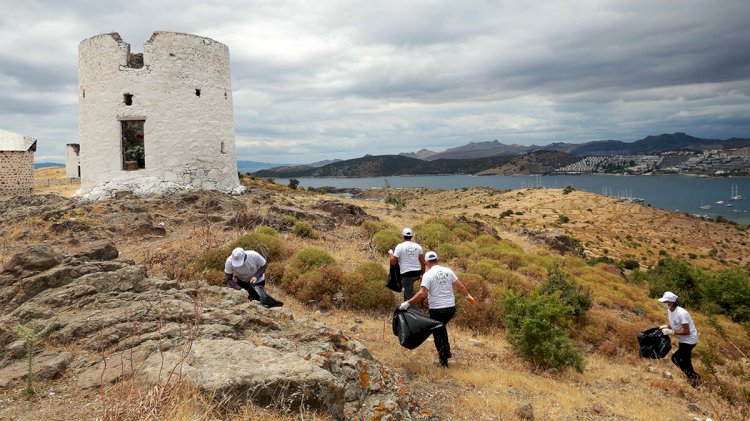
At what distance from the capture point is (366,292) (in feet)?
35.4

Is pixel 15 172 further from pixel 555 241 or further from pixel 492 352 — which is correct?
pixel 555 241

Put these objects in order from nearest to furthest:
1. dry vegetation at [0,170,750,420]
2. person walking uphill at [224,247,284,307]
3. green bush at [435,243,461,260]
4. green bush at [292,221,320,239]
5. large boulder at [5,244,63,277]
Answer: dry vegetation at [0,170,750,420], large boulder at [5,244,63,277], person walking uphill at [224,247,284,307], green bush at [292,221,320,239], green bush at [435,243,461,260]

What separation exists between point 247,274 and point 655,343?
27.0ft

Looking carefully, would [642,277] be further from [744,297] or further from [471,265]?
[471,265]

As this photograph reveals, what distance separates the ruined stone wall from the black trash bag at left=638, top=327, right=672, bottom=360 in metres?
27.4

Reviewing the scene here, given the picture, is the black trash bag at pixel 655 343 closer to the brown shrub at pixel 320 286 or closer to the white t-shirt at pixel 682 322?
the white t-shirt at pixel 682 322

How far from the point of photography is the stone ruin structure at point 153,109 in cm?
1878

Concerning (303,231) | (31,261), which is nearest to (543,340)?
(31,261)

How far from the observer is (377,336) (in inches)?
348

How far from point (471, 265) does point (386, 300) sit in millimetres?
5227

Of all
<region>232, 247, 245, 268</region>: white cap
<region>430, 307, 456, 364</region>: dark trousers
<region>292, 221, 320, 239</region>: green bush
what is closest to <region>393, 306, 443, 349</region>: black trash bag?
<region>430, 307, 456, 364</region>: dark trousers

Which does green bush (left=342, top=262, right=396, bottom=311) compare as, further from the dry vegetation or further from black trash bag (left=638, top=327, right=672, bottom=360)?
black trash bag (left=638, top=327, right=672, bottom=360)

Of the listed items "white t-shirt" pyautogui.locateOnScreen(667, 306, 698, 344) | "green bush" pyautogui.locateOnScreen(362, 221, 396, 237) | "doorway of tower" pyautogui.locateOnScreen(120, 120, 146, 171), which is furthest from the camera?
"doorway of tower" pyautogui.locateOnScreen(120, 120, 146, 171)

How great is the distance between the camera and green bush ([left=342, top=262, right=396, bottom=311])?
10.7 m
